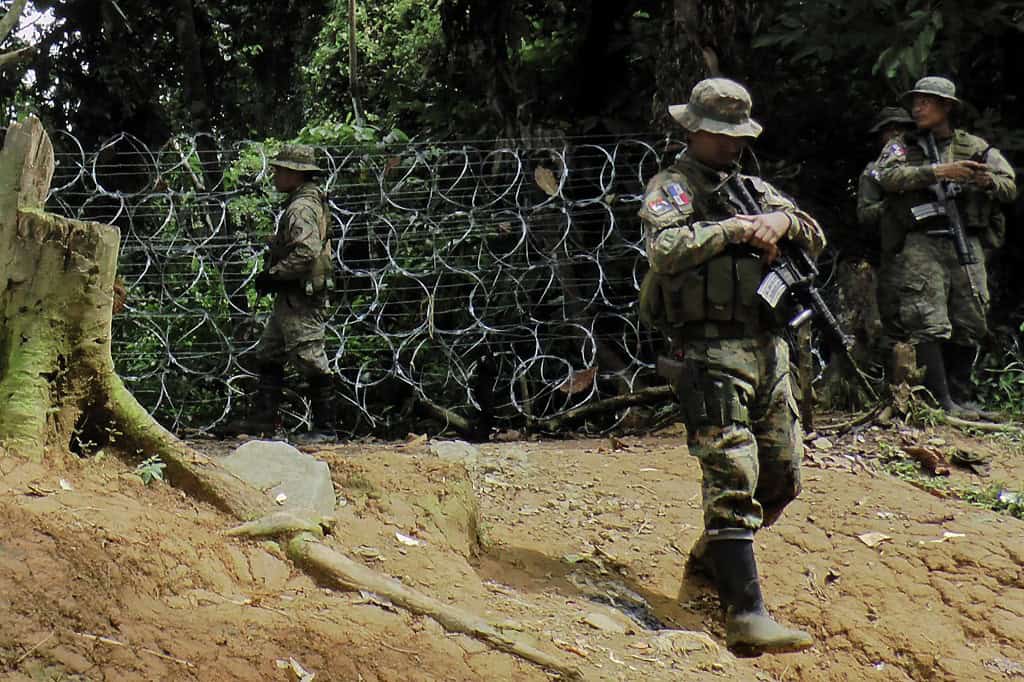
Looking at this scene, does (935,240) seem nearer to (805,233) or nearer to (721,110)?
(805,233)

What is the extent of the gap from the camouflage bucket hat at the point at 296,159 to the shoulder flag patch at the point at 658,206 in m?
3.66

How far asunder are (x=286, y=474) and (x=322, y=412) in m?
3.69

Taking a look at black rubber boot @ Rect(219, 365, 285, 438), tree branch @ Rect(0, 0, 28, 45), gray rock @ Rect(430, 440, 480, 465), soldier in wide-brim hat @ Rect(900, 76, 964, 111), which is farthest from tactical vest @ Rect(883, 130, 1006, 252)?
tree branch @ Rect(0, 0, 28, 45)

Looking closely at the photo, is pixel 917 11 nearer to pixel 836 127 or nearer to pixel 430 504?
pixel 836 127

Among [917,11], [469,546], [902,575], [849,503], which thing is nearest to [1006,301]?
[917,11]

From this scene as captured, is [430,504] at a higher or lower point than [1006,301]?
lower

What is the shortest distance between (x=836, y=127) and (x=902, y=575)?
513cm

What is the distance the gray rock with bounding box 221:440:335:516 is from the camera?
4344mm

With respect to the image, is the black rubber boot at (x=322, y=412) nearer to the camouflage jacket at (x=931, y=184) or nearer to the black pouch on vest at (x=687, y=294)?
the camouflage jacket at (x=931, y=184)

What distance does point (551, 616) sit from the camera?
4203mm

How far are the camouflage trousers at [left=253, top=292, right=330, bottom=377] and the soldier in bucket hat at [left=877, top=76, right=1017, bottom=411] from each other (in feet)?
12.2

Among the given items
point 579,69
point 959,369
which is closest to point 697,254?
point 959,369

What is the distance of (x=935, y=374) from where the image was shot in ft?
25.1

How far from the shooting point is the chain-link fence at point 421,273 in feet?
26.6
